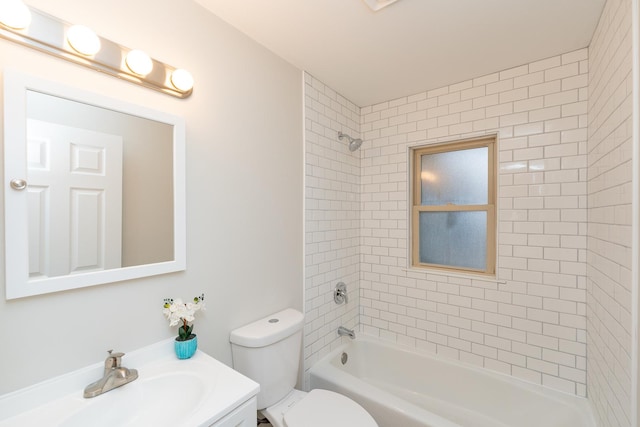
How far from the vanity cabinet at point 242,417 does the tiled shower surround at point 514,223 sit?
0.98 meters

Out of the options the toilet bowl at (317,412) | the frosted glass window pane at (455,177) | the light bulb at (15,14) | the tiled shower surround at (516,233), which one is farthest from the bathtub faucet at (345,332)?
the light bulb at (15,14)

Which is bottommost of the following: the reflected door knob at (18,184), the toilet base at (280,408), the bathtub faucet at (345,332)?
the toilet base at (280,408)

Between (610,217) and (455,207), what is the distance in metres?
1.00

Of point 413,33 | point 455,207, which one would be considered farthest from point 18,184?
point 455,207

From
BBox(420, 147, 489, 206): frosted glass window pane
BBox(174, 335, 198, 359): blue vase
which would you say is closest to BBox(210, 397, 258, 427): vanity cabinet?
BBox(174, 335, 198, 359): blue vase

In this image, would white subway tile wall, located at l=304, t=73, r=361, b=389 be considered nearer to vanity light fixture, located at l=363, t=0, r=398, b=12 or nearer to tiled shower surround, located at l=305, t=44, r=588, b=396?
tiled shower surround, located at l=305, t=44, r=588, b=396

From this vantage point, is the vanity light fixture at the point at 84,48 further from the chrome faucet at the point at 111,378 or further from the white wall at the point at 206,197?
the chrome faucet at the point at 111,378

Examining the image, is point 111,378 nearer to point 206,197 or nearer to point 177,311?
point 177,311

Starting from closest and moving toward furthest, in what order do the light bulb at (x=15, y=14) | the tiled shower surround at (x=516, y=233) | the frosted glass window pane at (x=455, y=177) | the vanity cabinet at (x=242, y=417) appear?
1. the light bulb at (x=15, y=14)
2. the vanity cabinet at (x=242, y=417)
3. the tiled shower surround at (x=516, y=233)
4. the frosted glass window pane at (x=455, y=177)

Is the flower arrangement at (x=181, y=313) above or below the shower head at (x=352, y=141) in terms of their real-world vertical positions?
below

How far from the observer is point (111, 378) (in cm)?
102

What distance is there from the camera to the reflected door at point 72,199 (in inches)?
36.9

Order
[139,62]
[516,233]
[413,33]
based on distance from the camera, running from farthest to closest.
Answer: [516,233]
[413,33]
[139,62]

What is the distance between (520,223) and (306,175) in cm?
153
